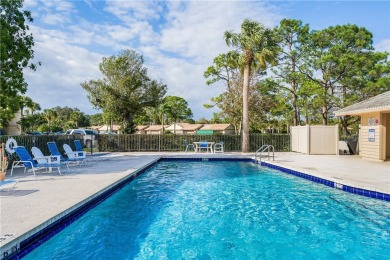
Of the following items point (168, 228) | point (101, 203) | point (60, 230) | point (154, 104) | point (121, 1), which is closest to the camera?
point (60, 230)

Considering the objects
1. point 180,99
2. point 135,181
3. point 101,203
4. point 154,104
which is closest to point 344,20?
point 154,104

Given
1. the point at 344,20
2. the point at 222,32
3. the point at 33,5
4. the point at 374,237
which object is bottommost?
the point at 374,237

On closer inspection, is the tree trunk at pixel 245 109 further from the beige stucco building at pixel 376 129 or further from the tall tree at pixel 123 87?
the tall tree at pixel 123 87

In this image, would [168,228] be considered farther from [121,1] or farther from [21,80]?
[121,1]

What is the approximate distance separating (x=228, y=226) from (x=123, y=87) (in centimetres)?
2046

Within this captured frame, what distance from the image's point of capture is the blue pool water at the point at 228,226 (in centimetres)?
445

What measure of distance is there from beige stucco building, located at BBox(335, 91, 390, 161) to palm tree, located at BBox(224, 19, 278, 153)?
21.4 ft

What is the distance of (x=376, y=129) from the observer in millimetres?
13906

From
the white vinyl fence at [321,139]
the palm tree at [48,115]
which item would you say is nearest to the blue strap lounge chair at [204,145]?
the white vinyl fence at [321,139]

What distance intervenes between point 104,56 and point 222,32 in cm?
1073

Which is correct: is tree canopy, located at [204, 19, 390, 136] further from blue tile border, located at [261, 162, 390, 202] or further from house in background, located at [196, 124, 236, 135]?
house in background, located at [196, 124, 236, 135]

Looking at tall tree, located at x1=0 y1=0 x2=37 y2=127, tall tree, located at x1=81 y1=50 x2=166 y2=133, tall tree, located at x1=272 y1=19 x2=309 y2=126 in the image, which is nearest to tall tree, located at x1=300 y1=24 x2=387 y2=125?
tall tree, located at x1=272 y1=19 x2=309 y2=126

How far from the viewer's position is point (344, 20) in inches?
924

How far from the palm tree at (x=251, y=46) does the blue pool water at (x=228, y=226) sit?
12002mm
